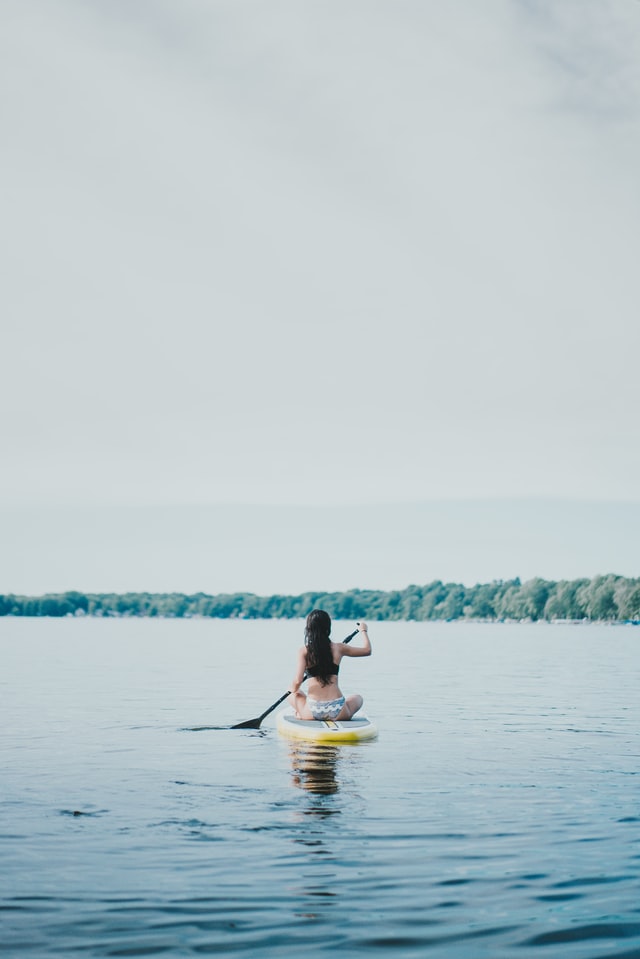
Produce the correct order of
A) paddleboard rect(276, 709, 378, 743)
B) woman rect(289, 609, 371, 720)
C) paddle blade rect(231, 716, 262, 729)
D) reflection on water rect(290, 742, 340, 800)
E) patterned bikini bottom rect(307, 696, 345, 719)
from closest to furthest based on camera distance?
reflection on water rect(290, 742, 340, 800)
paddleboard rect(276, 709, 378, 743)
woman rect(289, 609, 371, 720)
patterned bikini bottom rect(307, 696, 345, 719)
paddle blade rect(231, 716, 262, 729)

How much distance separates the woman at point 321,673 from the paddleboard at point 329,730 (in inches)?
7.1

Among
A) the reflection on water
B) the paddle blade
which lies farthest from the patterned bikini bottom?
the paddle blade

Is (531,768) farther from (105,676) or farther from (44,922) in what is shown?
(105,676)

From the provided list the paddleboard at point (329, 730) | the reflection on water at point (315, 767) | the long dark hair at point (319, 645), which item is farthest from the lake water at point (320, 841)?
the long dark hair at point (319, 645)

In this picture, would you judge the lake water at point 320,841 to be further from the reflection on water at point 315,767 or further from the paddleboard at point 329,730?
the paddleboard at point 329,730

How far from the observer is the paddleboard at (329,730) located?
1775 cm

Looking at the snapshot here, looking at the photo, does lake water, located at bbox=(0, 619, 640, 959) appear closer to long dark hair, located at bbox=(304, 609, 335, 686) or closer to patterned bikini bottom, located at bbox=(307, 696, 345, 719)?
patterned bikini bottom, located at bbox=(307, 696, 345, 719)

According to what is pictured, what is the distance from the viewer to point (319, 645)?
58.4 ft

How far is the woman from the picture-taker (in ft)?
58.6

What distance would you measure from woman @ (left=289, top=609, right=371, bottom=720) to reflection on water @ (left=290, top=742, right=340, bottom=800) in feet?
2.09

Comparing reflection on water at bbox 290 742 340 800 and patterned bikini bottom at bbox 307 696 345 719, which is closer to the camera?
reflection on water at bbox 290 742 340 800

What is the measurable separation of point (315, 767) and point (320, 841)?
557 centimetres

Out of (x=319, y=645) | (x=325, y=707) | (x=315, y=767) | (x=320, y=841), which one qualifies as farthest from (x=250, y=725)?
(x=320, y=841)

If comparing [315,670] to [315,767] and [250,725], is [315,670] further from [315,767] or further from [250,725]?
[250,725]
